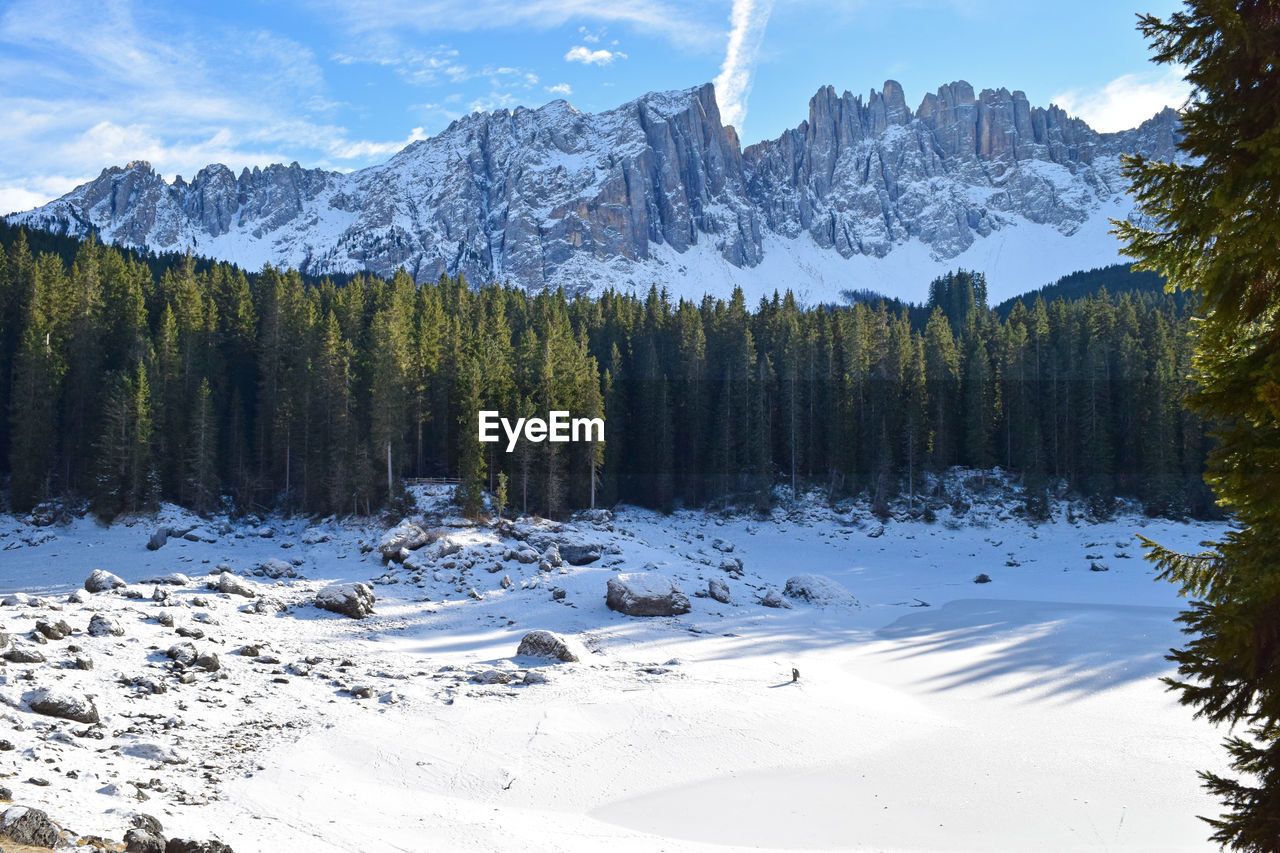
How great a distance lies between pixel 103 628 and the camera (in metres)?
20.0

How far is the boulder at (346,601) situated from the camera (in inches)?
1177

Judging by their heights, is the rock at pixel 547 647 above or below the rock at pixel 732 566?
above

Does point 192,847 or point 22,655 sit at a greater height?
point 22,655

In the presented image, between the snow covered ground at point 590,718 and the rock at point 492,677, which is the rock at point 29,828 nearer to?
the snow covered ground at point 590,718

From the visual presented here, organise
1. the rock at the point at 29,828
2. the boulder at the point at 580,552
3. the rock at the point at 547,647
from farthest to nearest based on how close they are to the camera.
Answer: the boulder at the point at 580,552
the rock at the point at 547,647
the rock at the point at 29,828

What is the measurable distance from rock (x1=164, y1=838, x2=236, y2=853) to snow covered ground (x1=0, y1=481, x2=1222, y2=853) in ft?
1.88

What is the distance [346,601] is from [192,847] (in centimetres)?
2228

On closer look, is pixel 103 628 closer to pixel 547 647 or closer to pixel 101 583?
pixel 101 583

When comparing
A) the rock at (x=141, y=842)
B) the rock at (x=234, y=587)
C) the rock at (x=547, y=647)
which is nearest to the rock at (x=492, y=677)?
the rock at (x=547, y=647)

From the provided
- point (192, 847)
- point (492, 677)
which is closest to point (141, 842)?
point (192, 847)

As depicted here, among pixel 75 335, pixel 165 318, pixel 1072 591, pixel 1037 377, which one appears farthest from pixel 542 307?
pixel 1072 591

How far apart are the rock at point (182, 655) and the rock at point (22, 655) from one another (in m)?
2.99

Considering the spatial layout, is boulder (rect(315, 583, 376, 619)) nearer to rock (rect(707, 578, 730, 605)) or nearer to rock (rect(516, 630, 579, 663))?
rock (rect(516, 630, 579, 663))

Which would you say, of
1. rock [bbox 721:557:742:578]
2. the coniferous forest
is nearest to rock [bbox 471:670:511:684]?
rock [bbox 721:557:742:578]
